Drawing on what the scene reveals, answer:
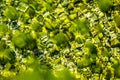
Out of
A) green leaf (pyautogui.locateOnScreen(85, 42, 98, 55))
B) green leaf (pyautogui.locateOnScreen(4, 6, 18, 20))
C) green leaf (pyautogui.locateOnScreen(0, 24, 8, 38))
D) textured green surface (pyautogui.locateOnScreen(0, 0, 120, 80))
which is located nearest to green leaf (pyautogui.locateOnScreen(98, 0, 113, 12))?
textured green surface (pyautogui.locateOnScreen(0, 0, 120, 80))

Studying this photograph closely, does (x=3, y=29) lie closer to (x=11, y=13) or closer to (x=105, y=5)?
(x=11, y=13)

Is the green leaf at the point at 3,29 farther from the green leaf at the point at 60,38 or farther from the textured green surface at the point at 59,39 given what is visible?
the green leaf at the point at 60,38

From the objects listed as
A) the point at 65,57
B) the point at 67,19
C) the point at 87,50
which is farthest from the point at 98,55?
the point at 67,19

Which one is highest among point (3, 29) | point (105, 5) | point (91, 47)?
A: point (105, 5)

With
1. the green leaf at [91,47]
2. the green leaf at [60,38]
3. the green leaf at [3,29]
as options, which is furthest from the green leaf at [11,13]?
the green leaf at [91,47]

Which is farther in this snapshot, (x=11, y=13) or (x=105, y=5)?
(x=105, y=5)

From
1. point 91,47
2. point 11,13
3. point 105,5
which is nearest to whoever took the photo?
point 91,47

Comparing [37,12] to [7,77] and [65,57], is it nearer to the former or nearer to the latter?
[65,57]

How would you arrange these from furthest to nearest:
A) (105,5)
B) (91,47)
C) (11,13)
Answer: (105,5) < (11,13) < (91,47)

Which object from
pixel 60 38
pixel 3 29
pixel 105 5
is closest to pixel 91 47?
pixel 60 38

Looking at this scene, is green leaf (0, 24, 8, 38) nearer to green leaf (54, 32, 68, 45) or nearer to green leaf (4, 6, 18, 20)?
green leaf (4, 6, 18, 20)

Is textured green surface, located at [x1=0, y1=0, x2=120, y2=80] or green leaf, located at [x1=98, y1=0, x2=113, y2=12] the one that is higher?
green leaf, located at [x1=98, y1=0, x2=113, y2=12]
